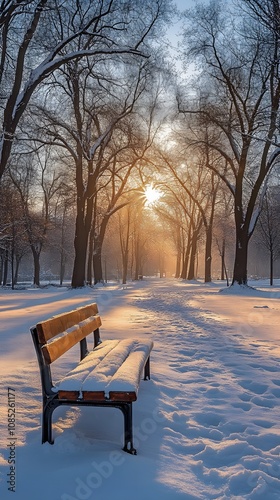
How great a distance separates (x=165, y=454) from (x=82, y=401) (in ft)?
2.49

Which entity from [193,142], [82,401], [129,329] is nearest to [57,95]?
[193,142]

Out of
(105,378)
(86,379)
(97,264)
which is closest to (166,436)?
(105,378)

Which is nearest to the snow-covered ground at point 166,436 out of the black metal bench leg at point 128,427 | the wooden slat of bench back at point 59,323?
the black metal bench leg at point 128,427

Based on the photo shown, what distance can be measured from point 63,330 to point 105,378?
0.95m

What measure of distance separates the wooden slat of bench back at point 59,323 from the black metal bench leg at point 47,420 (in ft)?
1.58

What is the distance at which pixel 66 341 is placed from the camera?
145 inches

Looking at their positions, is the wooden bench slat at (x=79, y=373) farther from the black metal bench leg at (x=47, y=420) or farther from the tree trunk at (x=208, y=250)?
the tree trunk at (x=208, y=250)

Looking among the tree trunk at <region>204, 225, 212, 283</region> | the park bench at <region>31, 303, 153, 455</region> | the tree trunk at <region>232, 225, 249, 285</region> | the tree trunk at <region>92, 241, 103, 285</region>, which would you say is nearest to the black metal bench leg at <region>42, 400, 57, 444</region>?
the park bench at <region>31, 303, 153, 455</region>

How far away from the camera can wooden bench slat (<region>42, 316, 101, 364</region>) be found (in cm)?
312

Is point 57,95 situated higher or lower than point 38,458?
higher

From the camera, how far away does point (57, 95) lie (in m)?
18.5

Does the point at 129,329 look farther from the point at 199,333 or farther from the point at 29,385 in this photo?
the point at 29,385

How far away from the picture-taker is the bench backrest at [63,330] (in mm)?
3141

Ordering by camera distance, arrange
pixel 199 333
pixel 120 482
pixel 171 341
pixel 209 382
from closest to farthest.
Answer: pixel 120 482
pixel 209 382
pixel 171 341
pixel 199 333
